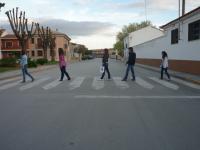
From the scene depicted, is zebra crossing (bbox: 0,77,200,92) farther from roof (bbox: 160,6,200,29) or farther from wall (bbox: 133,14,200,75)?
roof (bbox: 160,6,200,29)

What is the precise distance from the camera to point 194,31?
82.7ft

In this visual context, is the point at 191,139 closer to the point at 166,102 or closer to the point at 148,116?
the point at 148,116

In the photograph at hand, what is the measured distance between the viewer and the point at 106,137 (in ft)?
22.7

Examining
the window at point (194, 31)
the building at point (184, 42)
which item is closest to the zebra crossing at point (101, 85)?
the building at point (184, 42)

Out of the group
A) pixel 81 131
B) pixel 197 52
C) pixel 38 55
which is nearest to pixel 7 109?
pixel 81 131

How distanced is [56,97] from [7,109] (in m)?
2.75

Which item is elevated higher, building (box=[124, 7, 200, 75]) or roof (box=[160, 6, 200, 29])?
roof (box=[160, 6, 200, 29])

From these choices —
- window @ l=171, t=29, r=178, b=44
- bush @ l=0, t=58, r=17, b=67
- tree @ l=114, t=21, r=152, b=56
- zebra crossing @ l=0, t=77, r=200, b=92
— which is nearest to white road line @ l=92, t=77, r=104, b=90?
zebra crossing @ l=0, t=77, r=200, b=92

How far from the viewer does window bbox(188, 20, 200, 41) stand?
24281mm

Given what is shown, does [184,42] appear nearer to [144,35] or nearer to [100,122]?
[100,122]

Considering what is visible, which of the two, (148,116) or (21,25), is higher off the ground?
(21,25)

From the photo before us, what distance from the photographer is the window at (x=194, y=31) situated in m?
24.3

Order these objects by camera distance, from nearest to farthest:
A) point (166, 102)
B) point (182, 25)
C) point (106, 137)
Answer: point (106, 137) < point (166, 102) < point (182, 25)

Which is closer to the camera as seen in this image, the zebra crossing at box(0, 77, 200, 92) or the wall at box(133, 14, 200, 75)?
the zebra crossing at box(0, 77, 200, 92)
